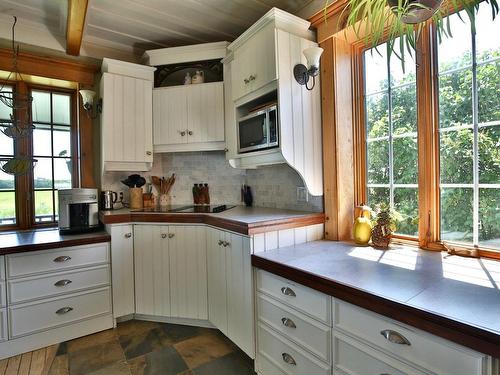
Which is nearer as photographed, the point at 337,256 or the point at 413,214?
the point at 337,256

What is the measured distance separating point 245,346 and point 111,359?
0.90m

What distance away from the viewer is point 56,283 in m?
2.04

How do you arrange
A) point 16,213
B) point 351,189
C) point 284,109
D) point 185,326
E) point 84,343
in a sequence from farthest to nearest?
1. point 16,213
2. point 185,326
3. point 84,343
4. point 351,189
5. point 284,109

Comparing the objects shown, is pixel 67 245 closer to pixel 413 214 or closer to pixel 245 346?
pixel 245 346

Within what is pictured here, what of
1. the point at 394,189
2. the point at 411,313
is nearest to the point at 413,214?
the point at 394,189

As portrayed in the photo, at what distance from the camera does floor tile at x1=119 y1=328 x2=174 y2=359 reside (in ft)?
6.36

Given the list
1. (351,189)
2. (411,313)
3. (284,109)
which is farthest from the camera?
(351,189)

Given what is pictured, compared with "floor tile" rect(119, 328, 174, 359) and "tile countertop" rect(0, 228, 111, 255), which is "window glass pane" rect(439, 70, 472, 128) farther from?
"tile countertop" rect(0, 228, 111, 255)

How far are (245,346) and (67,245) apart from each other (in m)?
1.46

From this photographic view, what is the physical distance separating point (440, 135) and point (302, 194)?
945mm

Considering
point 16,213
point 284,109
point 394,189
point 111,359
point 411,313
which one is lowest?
point 111,359

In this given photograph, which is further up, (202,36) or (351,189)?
(202,36)

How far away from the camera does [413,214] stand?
1.66 m

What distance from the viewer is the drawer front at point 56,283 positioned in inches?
75.4
